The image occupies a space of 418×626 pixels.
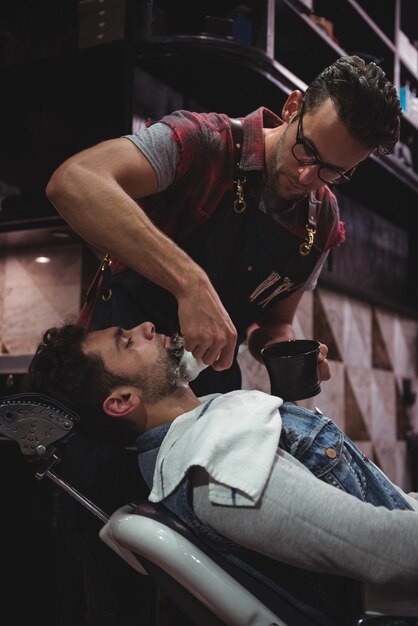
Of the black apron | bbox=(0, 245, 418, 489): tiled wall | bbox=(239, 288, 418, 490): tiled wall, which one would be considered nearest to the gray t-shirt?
the black apron

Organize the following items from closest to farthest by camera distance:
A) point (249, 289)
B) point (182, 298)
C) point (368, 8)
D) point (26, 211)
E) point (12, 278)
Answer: point (182, 298) < point (249, 289) < point (26, 211) < point (12, 278) < point (368, 8)

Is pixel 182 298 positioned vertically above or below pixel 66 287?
above

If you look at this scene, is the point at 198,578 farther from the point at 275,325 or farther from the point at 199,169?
the point at 275,325

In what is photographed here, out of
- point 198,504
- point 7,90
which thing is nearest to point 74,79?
point 7,90

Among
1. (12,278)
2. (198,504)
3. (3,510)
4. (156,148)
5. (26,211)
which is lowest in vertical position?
(3,510)

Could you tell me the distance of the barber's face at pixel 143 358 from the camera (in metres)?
1.52

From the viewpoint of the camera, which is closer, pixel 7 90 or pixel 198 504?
pixel 198 504

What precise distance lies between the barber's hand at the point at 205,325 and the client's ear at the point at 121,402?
22cm

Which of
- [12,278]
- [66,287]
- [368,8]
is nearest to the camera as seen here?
[66,287]

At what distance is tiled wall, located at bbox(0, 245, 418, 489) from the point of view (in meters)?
2.75

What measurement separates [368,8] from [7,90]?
219 centimetres

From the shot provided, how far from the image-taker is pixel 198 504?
1.16 metres

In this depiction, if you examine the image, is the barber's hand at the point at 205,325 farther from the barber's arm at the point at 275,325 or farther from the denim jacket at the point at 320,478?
the barber's arm at the point at 275,325

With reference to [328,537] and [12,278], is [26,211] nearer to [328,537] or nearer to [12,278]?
[12,278]
